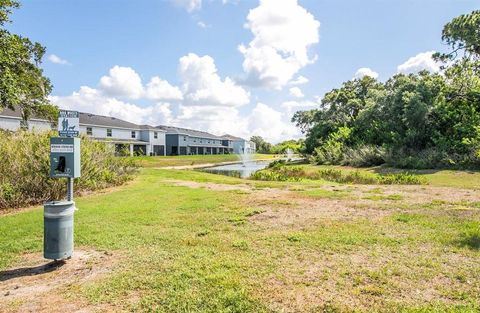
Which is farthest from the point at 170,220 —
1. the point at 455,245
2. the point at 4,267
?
the point at 455,245

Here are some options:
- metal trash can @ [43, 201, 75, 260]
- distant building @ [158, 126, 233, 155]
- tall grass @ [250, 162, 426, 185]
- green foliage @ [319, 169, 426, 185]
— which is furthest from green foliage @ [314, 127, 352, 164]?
distant building @ [158, 126, 233, 155]

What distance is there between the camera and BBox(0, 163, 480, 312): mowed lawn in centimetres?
347

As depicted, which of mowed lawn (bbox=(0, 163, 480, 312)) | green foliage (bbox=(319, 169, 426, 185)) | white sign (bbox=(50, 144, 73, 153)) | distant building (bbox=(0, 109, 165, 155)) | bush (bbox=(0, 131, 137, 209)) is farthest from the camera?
distant building (bbox=(0, 109, 165, 155))

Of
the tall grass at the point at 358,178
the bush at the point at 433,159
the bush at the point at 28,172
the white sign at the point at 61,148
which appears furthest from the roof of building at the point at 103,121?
the white sign at the point at 61,148

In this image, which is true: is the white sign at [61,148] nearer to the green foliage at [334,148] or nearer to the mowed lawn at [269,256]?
the mowed lawn at [269,256]

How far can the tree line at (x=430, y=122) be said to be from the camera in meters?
19.1

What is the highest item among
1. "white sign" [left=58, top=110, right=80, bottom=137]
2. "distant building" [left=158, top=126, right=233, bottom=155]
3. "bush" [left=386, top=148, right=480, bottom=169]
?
"distant building" [left=158, top=126, right=233, bottom=155]

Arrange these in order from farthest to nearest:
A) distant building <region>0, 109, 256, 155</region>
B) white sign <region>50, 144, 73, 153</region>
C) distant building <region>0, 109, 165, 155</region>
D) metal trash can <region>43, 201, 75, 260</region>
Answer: distant building <region>0, 109, 165, 155</region> < distant building <region>0, 109, 256, 155</region> < white sign <region>50, 144, 73, 153</region> < metal trash can <region>43, 201, 75, 260</region>

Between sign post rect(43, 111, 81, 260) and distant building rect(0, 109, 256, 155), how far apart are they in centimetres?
2423

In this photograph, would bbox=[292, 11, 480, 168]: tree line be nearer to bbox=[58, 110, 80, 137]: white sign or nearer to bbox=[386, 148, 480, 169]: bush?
bbox=[386, 148, 480, 169]: bush

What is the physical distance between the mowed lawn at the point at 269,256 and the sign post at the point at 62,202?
0.39m

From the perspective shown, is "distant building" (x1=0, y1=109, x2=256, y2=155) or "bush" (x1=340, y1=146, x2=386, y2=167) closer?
"bush" (x1=340, y1=146, x2=386, y2=167)

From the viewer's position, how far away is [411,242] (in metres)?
5.19

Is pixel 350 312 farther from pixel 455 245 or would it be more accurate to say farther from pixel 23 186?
pixel 23 186
